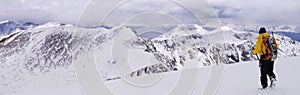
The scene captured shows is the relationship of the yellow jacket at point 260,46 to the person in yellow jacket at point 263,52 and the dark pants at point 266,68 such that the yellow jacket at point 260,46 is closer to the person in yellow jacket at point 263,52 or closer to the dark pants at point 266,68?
the person in yellow jacket at point 263,52

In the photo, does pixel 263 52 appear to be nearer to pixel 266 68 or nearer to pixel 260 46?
pixel 260 46

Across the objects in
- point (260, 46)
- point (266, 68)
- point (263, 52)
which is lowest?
point (266, 68)

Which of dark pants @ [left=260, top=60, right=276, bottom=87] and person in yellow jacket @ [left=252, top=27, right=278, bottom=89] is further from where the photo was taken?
dark pants @ [left=260, top=60, right=276, bottom=87]

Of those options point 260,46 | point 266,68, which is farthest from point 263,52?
point 266,68

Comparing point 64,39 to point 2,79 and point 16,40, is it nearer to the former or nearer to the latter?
point 16,40

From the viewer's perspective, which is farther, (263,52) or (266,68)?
(266,68)

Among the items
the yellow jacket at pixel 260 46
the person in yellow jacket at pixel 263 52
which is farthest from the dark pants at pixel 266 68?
the yellow jacket at pixel 260 46

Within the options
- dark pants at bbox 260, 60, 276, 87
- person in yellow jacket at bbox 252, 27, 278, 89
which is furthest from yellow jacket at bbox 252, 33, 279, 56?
dark pants at bbox 260, 60, 276, 87

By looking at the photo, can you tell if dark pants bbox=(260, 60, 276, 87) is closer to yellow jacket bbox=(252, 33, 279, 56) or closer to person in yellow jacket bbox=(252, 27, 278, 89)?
person in yellow jacket bbox=(252, 27, 278, 89)

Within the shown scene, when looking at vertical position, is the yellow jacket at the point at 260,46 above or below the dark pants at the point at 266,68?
above

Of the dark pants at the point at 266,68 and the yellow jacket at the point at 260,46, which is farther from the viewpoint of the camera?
the dark pants at the point at 266,68

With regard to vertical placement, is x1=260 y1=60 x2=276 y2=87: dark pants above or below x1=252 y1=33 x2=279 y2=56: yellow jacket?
below
